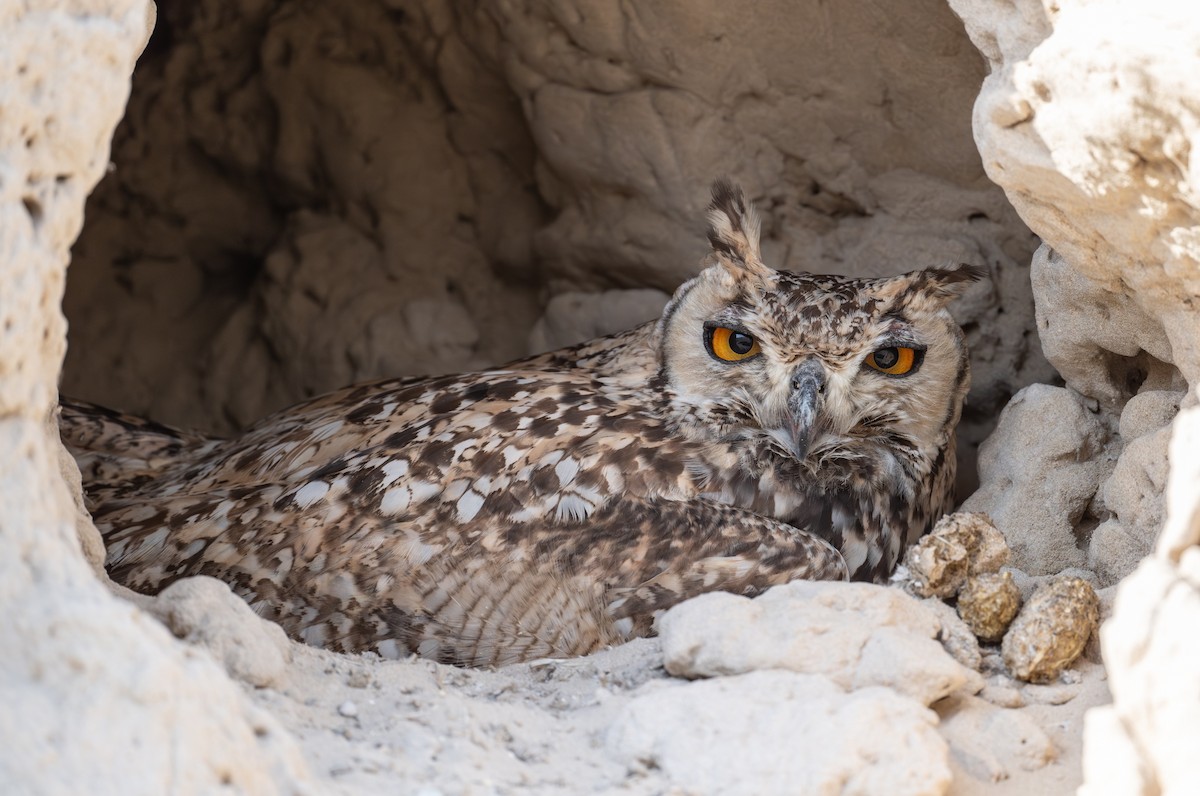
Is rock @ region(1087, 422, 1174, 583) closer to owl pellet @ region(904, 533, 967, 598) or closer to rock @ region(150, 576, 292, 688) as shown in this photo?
owl pellet @ region(904, 533, 967, 598)

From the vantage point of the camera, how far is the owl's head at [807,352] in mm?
2984

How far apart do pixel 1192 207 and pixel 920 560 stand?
0.86 m

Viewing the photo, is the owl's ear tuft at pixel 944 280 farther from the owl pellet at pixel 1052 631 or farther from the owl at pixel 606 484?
the owl pellet at pixel 1052 631

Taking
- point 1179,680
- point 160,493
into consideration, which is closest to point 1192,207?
point 1179,680

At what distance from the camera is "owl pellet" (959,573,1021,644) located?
2350 mm

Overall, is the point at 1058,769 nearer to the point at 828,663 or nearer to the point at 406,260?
the point at 828,663

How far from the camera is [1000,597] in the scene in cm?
235

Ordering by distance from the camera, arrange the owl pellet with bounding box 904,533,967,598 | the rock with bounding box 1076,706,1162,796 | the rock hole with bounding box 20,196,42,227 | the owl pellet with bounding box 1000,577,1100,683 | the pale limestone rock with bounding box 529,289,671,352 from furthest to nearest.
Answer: the pale limestone rock with bounding box 529,289,671,352
the owl pellet with bounding box 904,533,967,598
the owl pellet with bounding box 1000,577,1100,683
the rock hole with bounding box 20,196,42,227
the rock with bounding box 1076,706,1162,796

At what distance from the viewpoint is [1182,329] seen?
2.27 m

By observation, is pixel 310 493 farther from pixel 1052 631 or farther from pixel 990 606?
pixel 1052 631

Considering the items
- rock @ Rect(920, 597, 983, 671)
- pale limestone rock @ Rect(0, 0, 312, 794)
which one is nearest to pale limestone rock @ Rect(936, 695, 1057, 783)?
rock @ Rect(920, 597, 983, 671)

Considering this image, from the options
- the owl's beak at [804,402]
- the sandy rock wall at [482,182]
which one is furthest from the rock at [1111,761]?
the sandy rock wall at [482,182]

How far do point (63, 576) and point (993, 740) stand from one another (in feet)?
4.92

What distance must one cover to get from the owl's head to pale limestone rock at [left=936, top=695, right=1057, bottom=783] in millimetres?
896
